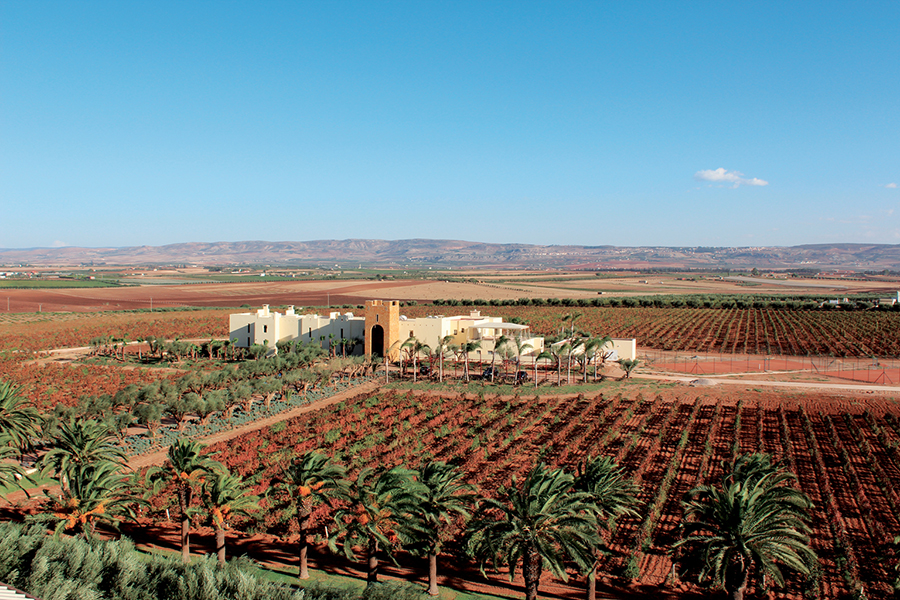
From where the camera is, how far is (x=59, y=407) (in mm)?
29234

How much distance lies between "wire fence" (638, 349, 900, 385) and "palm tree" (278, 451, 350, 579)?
36.0m

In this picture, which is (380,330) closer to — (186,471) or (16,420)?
(16,420)

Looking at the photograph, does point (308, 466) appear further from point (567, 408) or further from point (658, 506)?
point (567, 408)

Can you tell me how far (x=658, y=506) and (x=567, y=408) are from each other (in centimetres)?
1422

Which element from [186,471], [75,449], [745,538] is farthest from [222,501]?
[745,538]

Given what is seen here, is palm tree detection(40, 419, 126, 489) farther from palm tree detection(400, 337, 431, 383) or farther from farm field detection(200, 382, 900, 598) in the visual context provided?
palm tree detection(400, 337, 431, 383)

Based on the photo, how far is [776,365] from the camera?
165 ft

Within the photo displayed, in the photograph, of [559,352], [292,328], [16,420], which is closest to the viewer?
[16,420]

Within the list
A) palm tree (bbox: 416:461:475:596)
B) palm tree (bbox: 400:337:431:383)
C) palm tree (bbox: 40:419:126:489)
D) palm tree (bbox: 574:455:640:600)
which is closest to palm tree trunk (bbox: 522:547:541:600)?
palm tree (bbox: 574:455:640:600)

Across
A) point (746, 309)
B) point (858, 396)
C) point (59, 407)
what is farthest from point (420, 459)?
point (746, 309)

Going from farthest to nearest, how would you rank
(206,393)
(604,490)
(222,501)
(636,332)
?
(636,332)
(206,393)
(222,501)
(604,490)

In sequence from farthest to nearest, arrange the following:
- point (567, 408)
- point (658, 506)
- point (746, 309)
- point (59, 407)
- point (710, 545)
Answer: point (746, 309), point (567, 408), point (59, 407), point (658, 506), point (710, 545)

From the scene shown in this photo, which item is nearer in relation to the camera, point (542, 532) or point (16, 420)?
point (542, 532)

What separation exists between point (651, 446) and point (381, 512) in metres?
15.9
